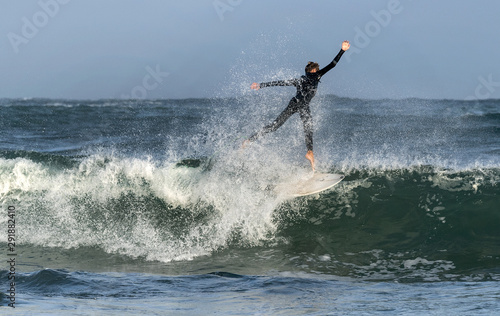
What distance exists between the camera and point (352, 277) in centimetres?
738

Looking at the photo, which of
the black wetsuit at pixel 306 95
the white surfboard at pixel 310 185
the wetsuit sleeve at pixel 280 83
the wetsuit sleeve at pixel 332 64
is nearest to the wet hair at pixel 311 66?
the black wetsuit at pixel 306 95

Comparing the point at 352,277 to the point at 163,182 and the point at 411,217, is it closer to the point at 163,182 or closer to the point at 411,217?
the point at 411,217

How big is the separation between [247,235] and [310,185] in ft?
5.15

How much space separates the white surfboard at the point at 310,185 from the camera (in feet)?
32.0

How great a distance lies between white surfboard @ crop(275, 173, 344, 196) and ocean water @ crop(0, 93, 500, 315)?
0.19 m

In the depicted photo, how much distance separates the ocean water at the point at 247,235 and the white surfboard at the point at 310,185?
19cm

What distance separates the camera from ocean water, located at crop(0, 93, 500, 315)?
5.97 metres

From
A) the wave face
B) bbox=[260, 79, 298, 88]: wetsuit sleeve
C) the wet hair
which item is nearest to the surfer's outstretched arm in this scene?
the wet hair

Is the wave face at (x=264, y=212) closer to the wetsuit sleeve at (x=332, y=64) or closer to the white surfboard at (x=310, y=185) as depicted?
the white surfboard at (x=310, y=185)

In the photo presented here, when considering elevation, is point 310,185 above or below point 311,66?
below

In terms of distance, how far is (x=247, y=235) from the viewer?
30.3 feet

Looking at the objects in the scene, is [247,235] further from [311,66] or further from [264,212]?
[311,66]

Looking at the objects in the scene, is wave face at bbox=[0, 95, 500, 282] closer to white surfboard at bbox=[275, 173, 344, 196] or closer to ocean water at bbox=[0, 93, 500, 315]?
ocean water at bbox=[0, 93, 500, 315]

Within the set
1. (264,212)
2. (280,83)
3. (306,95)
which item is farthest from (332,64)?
(264,212)
